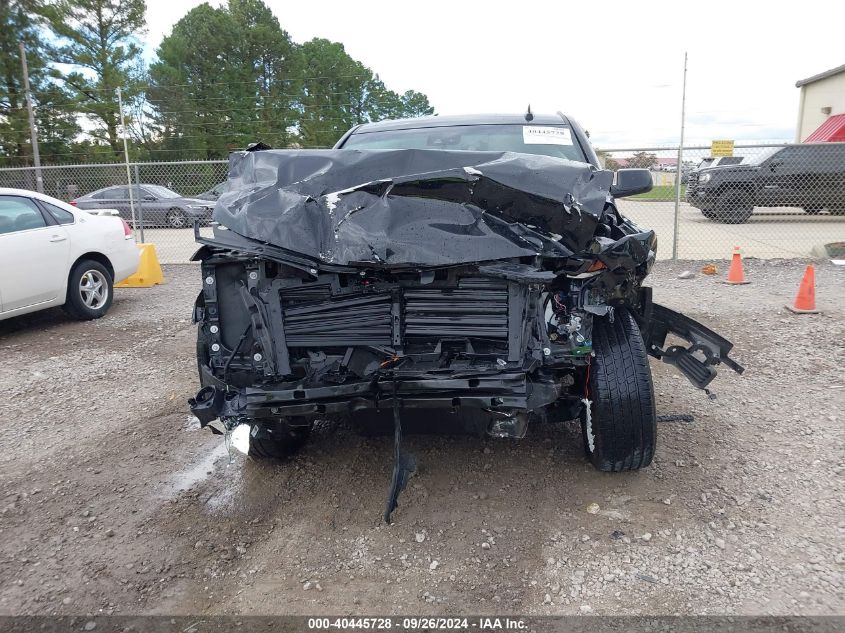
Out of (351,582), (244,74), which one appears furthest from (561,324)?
(244,74)

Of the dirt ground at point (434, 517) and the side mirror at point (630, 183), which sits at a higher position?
the side mirror at point (630, 183)

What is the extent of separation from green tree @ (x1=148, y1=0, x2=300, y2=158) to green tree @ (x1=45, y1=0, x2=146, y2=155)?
166 centimetres

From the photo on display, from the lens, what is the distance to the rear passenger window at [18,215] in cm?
630

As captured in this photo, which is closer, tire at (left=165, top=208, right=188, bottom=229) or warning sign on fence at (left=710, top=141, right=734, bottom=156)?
warning sign on fence at (left=710, top=141, right=734, bottom=156)

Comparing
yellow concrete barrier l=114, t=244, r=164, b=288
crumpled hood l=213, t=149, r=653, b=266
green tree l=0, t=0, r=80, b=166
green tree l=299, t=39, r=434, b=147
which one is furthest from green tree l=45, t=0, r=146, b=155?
crumpled hood l=213, t=149, r=653, b=266

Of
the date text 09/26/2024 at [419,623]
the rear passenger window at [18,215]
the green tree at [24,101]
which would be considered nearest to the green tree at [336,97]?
the green tree at [24,101]

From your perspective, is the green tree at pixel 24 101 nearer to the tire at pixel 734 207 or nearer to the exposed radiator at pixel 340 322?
the tire at pixel 734 207

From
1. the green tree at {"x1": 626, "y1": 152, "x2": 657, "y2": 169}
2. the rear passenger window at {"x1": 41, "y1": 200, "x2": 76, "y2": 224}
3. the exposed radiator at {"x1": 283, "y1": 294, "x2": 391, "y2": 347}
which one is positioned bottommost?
the exposed radiator at {"x1": 283, "y1": 294, "x2": 391, "y2": 347}

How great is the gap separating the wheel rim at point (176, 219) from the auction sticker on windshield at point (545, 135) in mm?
13287

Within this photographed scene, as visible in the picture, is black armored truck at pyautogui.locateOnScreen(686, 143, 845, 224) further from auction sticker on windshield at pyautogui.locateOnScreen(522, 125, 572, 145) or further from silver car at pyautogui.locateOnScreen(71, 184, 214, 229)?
silver car at pyautogui.locateOnScreen(71, 184, 214, 229)

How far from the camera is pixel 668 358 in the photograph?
3689 mm

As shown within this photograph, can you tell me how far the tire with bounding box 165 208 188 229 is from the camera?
618 inches

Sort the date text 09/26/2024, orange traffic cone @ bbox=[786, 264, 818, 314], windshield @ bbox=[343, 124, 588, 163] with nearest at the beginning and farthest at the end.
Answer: the date text 09/26/2024, windshield @ bbox=[343, 124, 588, 163], orange traffic cone @ bbox=[786, 264, 818, 314]

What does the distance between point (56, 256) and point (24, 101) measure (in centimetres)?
2244
